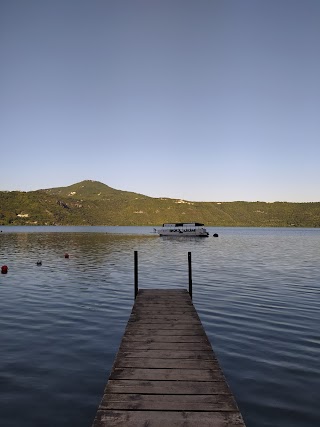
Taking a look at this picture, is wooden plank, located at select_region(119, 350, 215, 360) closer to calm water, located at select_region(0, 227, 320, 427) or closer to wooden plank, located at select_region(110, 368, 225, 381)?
wooden plank, located at select_region(110, 368, 225, 381)

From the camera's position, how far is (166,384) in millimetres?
7680

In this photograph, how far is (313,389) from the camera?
970 centimetres

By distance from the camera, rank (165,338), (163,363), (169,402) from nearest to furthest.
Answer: (169,402) < (163,363) < (165,338)

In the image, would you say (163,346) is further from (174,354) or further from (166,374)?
(166,374)

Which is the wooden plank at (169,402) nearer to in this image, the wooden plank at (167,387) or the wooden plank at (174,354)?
the wooden plank at (167,387)

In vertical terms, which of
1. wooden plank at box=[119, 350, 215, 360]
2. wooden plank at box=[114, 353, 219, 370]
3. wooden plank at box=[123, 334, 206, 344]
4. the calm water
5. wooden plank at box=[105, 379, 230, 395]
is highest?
wooden plank at box=[105, 379, 230, 395]

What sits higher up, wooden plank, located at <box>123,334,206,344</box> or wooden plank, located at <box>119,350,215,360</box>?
wooden plank, located at <box>119,350,215,360</box>

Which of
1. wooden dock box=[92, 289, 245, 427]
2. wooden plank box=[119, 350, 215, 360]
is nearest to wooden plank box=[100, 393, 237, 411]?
wooden dock box=[92, 289, 245, 427]

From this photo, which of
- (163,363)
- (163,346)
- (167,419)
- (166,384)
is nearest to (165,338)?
(163,346)

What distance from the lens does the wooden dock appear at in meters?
6.25

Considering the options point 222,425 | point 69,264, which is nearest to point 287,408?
point 222,425

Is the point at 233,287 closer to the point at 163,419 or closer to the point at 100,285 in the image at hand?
the point at 100,285

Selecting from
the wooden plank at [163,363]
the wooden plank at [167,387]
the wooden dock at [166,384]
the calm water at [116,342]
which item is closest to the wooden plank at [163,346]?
the wooden dock at [166,384]

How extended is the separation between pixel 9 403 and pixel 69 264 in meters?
31.8
